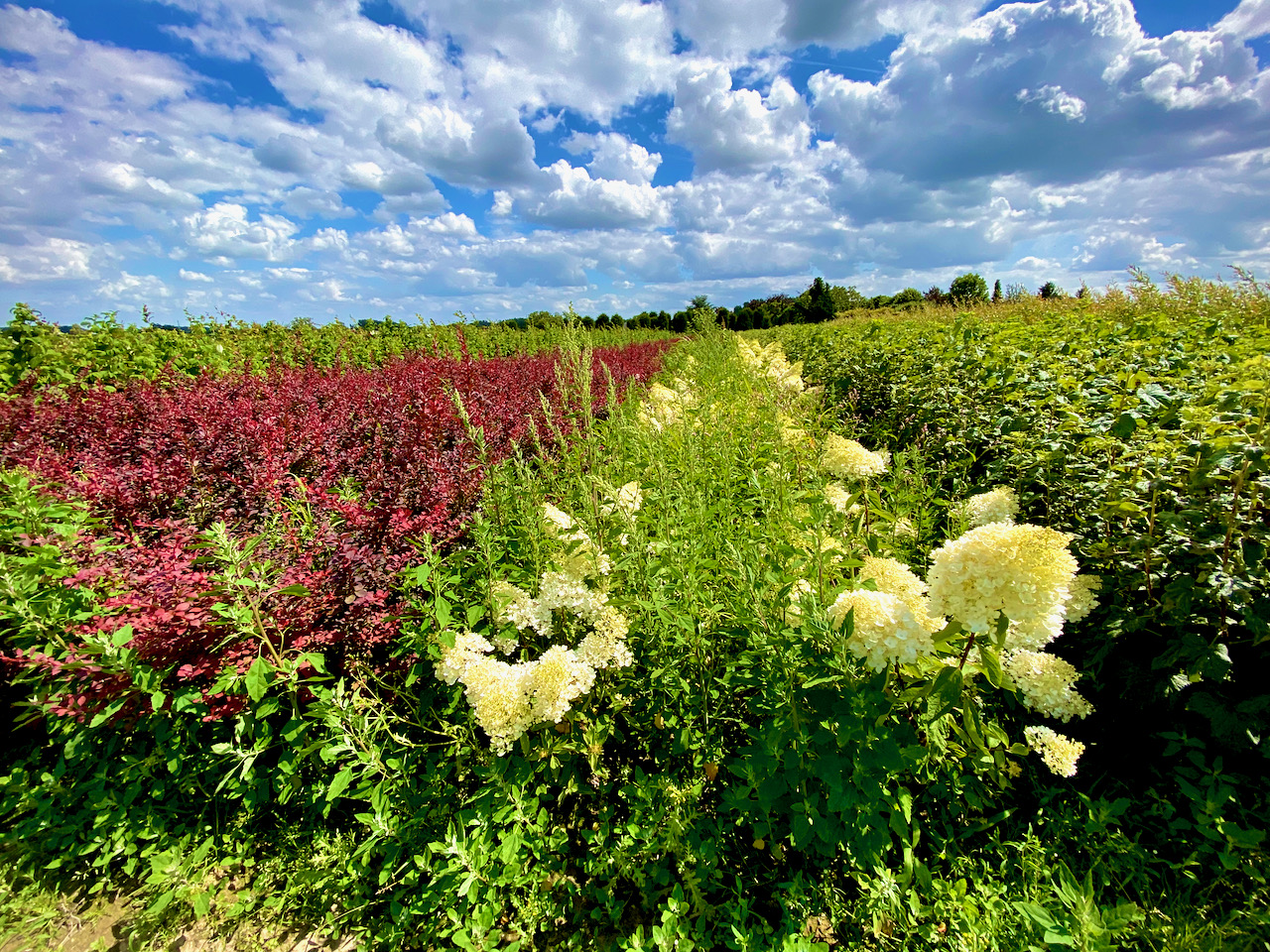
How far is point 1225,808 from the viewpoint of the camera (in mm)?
1900

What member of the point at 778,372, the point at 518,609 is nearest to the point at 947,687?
the point at 518,609

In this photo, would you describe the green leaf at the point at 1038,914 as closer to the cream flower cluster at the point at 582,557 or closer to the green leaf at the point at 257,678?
the cream flower cluster at the point at 582,557

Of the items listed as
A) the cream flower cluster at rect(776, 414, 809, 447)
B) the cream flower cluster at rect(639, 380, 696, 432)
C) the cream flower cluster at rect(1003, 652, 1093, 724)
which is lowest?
the cream flower cluster at rect(1003, 652, 1093, 724)

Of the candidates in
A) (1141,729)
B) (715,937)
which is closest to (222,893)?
(715,937)

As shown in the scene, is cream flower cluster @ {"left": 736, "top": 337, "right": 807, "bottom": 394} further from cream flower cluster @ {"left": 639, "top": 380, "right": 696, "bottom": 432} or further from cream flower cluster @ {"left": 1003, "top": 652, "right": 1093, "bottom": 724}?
cream flower cluster @ {"left": 1003, "top": 652, "right": 1093, "bottom": 724}

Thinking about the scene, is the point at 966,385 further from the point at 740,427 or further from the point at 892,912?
the point at 892,912

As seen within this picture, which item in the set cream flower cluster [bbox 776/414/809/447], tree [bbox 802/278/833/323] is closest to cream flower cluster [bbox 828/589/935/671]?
cream flower cluster [bbox 776/414/809/447]

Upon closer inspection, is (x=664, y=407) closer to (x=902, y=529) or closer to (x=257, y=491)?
(x=902, y=529)

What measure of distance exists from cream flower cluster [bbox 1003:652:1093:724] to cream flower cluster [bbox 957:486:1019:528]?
0.61 meters

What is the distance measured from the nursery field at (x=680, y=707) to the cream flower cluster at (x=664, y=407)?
120cm

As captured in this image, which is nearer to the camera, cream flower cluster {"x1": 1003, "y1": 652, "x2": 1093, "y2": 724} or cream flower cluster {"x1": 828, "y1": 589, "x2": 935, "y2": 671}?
cream flower cluster {"x1": 828, "y1": 589, "x2": 935, "y2": 671}

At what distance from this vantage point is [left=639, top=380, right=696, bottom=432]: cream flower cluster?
13.4ft

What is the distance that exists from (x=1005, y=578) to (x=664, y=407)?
380cm

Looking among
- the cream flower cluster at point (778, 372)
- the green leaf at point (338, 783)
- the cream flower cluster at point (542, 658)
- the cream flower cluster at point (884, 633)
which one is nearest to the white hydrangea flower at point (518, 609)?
the cream flower cluster at point (542, 658)
